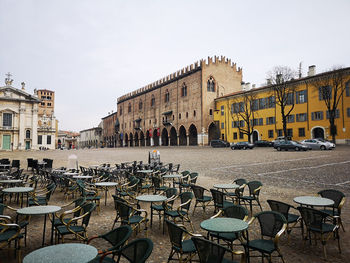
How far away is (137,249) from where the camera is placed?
102 inches

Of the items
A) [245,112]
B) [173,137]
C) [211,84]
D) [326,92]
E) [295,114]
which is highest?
[211,84]

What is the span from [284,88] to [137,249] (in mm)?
35692

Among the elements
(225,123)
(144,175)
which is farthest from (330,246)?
(225,123)

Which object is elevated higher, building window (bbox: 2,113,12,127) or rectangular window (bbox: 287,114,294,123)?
building window (bbox: 2,113,12,127)

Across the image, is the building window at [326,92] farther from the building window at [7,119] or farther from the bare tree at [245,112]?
the building window at [7,119]

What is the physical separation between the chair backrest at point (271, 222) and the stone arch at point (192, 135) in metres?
44.8

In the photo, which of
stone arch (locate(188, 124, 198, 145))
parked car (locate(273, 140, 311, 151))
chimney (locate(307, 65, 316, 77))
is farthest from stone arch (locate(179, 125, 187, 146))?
parked car (locate(273, 140, 311, 151))

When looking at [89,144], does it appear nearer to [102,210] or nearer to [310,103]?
[310,103]

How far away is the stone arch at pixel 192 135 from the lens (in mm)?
48809

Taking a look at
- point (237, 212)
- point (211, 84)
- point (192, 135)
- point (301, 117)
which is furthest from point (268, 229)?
point (192, 135)

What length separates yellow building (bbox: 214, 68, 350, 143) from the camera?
101 feet

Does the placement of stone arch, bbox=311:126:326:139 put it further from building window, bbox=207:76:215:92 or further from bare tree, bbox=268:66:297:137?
building window, bbox=207:76:215:92

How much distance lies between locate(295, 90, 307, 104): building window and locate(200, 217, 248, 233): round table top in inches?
1398

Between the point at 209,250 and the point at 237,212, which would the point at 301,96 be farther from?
the point at 209,250
